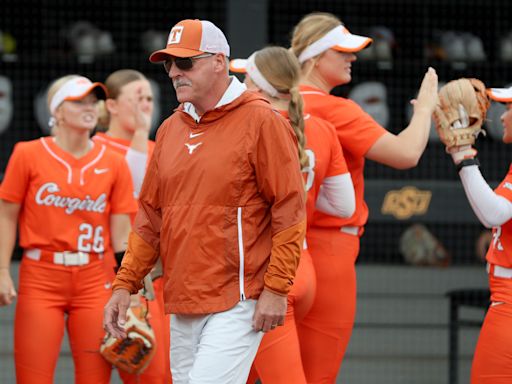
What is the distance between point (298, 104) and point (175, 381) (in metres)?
1.19

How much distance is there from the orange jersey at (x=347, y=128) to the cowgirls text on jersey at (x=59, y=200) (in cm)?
102

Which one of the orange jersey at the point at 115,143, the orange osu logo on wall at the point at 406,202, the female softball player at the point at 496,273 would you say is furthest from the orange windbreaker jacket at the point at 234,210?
the orange osu logo on wall at the point at 406,202

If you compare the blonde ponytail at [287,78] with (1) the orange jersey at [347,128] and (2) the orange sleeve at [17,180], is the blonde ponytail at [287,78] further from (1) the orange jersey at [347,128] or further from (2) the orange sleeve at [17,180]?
(2) the orange sleeve at [17,180]

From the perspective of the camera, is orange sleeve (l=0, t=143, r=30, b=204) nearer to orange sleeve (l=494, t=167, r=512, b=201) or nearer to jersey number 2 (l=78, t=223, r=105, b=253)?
jersey number 2 (l=78, t=223, r=105, b=253)

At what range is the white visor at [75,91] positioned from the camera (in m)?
5.17

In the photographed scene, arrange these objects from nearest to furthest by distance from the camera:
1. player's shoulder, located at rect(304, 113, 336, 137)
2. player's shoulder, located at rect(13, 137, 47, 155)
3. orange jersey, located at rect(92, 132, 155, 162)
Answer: player's shoulder, located at rect(304, 113, 336, 137) < player's shoulder, located at rect(13, 137, 47, 155) < orange jersey, located at rect(92, 132, 155, 162)

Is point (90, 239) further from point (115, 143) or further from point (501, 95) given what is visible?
point (501, 95)

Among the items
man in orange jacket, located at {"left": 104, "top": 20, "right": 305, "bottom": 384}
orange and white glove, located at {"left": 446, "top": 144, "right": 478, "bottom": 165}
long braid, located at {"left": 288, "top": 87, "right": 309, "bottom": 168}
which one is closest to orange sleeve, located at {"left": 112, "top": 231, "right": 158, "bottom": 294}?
man in orange jacket, located at {"left": 104, "top": 20, "right": 305, "bottom": 384}

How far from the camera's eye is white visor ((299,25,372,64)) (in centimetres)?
499

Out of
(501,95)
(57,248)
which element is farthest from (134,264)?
(501,95)

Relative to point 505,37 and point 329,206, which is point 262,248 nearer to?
point 329,206

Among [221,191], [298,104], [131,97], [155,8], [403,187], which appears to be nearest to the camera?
[221,191]

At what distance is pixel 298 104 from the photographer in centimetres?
439

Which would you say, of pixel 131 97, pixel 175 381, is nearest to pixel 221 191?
pixel 175 381
